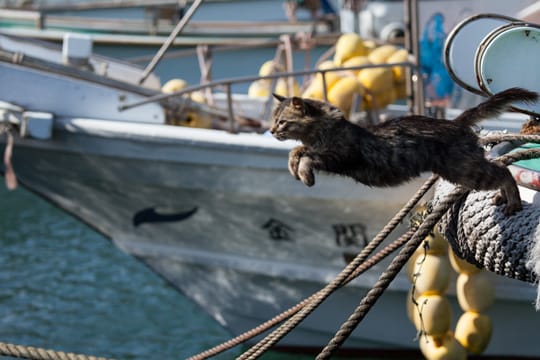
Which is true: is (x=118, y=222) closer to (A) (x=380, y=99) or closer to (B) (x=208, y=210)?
(B) (x=208, y=210)

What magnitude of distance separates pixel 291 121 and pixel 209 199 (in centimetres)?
331

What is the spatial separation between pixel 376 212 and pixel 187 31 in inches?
317

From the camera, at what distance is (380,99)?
7.02 metres

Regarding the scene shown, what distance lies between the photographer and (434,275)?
570 cm

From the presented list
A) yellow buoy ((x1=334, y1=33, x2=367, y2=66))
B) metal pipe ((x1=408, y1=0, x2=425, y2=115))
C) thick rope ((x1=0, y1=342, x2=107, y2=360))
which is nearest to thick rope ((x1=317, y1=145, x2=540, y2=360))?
thick rope ((x1=0, y1=342, x2=107, y2=360))

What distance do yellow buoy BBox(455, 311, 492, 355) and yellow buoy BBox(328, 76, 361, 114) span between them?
1.70 m

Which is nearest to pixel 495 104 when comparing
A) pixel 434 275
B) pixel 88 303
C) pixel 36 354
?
pixel 36 354

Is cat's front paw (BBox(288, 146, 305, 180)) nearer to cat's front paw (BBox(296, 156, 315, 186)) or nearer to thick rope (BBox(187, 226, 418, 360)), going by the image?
cat's front paw (BBox(296, 156, 315, 186))

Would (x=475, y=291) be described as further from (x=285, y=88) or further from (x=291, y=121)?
(x=291, y=121)

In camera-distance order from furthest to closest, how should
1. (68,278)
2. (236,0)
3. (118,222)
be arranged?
(236,0) → (68,278) → (118,222)

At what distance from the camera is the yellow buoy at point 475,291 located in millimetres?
5750

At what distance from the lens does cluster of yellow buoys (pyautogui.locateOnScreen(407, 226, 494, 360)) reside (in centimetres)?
566

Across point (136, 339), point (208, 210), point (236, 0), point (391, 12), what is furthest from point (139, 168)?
point (236, 0)

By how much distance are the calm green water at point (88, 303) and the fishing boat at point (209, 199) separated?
0.65 m
